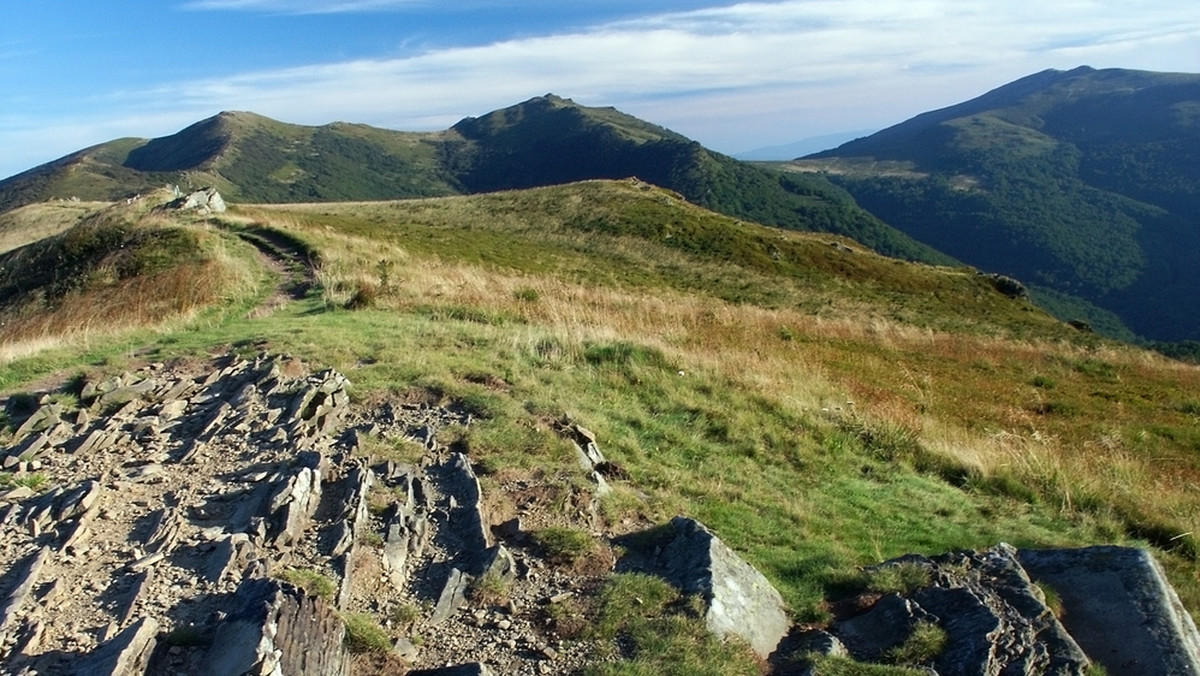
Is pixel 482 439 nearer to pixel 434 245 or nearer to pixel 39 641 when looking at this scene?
pixel 39 641

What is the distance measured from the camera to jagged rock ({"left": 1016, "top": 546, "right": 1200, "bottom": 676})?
4.64 m

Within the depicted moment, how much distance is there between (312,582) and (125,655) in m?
1.10

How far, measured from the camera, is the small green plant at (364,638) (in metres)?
4.38

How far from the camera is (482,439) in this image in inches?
294

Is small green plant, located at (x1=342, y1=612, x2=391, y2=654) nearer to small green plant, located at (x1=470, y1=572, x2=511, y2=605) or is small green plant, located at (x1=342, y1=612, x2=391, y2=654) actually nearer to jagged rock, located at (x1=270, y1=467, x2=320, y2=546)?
small green plant, located at (x1=470, y1=572, x2=511, y2=605)

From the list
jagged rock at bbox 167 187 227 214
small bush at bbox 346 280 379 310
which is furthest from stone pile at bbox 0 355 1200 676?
jagged rock at bbox 167 187 227 214

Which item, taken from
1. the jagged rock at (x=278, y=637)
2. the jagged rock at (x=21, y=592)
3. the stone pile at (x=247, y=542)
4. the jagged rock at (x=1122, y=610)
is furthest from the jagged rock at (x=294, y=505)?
the jagged rock at (x=1122, y=610)

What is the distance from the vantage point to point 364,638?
173 inches

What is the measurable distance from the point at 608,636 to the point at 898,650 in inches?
72.0

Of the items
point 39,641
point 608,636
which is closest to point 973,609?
point 608,636

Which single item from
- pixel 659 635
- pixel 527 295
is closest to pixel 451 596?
pixel 659 635

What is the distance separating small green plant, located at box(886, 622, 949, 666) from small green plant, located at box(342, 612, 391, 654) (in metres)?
3.12

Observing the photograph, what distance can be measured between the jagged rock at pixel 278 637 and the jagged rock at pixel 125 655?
12.9 inches

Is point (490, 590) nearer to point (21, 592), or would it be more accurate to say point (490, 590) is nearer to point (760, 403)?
point (21, 592)
